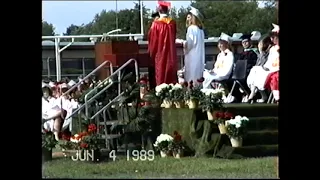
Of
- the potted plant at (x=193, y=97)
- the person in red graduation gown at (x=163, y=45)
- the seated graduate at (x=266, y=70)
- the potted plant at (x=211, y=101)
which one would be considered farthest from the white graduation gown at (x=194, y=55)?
the potted plant at (x=211, y=101)

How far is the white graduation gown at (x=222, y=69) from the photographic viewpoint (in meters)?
11.3

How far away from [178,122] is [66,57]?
4.11m

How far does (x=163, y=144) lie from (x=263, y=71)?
2.13 meters

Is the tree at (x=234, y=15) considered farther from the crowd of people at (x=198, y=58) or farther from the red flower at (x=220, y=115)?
the red flower at (x=220, y=115)

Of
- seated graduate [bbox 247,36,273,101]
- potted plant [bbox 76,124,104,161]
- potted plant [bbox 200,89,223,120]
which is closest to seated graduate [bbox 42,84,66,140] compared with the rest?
potted plant [bbox 76,124,104,161]

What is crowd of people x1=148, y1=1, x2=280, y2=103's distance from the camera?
1094cm

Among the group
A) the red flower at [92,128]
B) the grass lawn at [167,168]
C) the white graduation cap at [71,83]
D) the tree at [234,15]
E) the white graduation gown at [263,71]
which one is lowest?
the grass lawn at [167,168]

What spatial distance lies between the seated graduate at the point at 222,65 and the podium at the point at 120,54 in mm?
917

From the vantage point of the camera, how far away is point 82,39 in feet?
44.7

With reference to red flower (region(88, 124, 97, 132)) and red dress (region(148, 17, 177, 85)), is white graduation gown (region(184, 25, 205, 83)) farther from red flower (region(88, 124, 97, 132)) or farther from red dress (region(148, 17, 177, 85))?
red flower (region(88, 124, 97, 132))

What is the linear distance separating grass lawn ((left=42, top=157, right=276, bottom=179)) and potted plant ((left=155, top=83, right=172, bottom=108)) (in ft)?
3.04

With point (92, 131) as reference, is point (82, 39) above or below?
above
